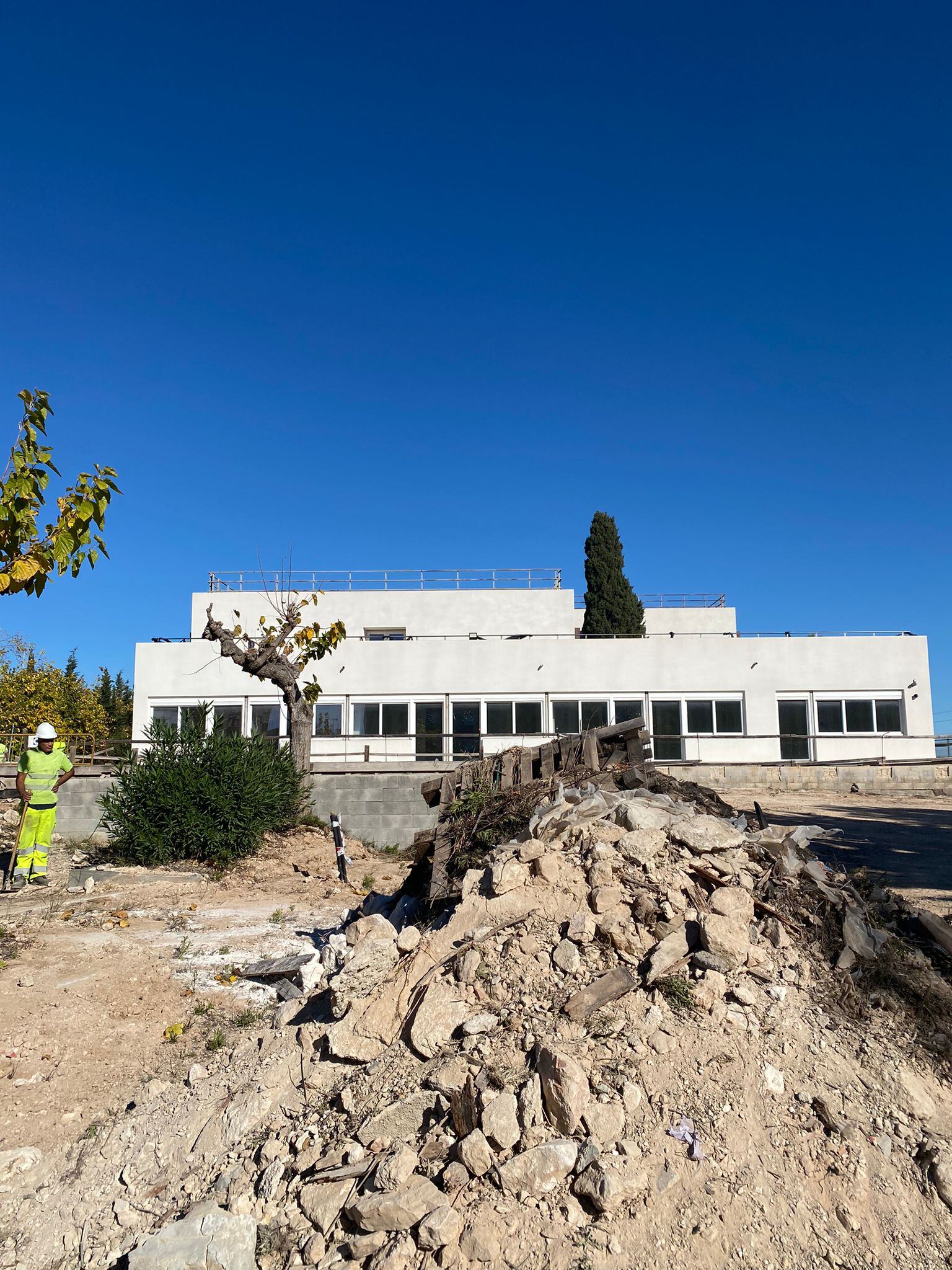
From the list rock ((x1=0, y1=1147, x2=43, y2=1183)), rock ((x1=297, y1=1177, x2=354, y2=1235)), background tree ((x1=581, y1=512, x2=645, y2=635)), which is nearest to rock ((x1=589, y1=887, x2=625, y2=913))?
rock ((x1=297, y1=1177, x2=354, y2=1235))

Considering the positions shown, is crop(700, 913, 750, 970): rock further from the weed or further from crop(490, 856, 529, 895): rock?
crop(490, 856, 529, 895): rock

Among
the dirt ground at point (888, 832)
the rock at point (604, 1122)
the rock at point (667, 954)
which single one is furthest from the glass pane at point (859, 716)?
the rock at point (604, 1122)

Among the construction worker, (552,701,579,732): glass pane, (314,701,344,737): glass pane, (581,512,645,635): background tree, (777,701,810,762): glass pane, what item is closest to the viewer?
the construction worker

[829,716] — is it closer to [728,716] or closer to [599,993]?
[728,716]

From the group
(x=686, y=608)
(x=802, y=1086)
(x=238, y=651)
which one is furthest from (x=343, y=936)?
(x=686, y=608)

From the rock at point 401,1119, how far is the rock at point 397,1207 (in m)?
0.34

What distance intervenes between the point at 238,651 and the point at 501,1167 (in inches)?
526

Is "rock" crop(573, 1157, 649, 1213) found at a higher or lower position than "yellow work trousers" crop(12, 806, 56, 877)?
lower

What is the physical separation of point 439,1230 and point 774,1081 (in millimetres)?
1688

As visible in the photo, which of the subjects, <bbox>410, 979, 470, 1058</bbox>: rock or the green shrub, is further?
the green shrub

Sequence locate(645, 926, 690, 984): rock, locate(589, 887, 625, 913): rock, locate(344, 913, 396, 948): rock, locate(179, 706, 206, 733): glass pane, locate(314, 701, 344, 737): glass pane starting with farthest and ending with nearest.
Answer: locate(314, 701, 344, 737): glass pane
locate(179, 706, 206, 733): glass pane
locate(344, 913, 396, 948): rock
locate(589, 887, 625, 913): rock
locate(645, 926, 690, 984): rock

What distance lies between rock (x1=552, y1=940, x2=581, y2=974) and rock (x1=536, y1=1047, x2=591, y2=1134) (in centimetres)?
68

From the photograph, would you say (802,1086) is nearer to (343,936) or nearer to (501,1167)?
(501,1167)

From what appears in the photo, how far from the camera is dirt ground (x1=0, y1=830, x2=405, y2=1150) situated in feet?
17.3
